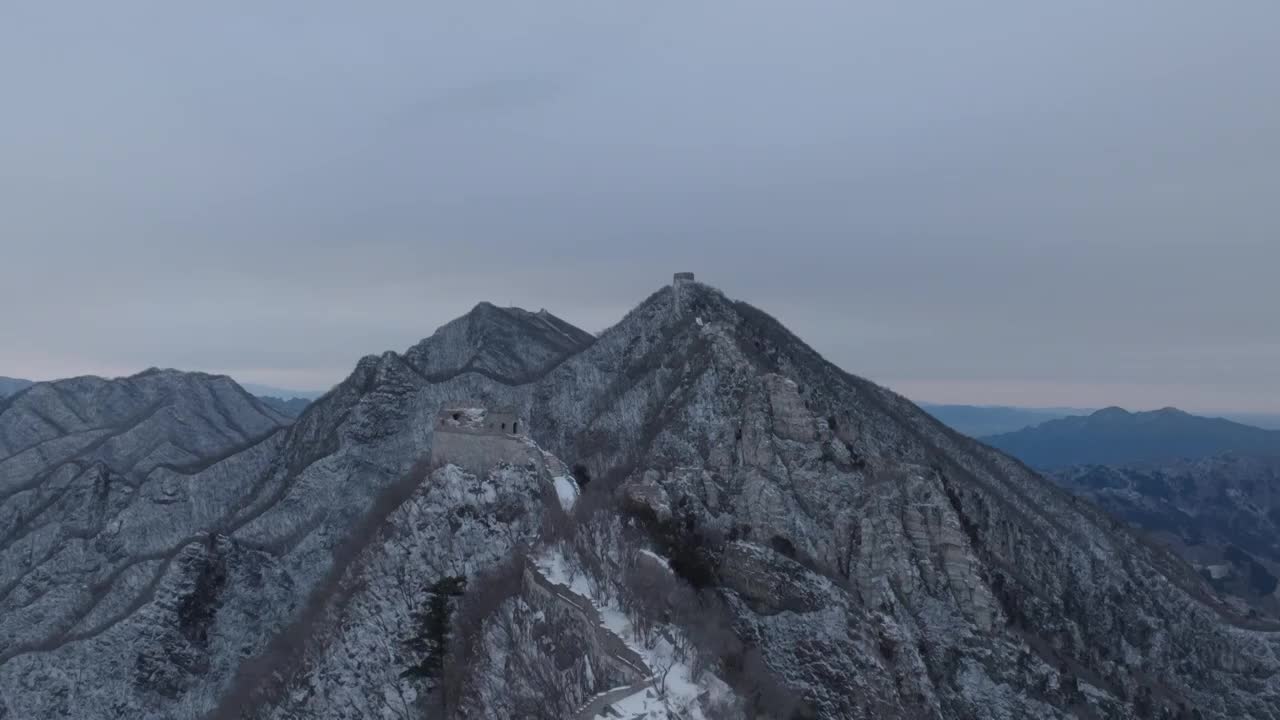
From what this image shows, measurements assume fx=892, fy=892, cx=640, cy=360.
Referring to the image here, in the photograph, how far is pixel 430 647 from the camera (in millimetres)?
48188

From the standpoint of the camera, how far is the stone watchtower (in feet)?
312

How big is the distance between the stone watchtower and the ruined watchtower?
1561 inches

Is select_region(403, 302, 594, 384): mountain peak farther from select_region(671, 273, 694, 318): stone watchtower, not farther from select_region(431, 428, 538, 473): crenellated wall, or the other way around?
select_region(431, 428, 538, 473): crenellated wall

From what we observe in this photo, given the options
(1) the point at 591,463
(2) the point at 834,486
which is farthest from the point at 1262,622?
(1) the point at 591,463

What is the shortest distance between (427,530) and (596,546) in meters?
11.7

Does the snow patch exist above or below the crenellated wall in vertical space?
below

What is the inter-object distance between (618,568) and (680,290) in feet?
175

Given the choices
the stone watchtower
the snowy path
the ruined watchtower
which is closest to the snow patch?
the ruined watchtower

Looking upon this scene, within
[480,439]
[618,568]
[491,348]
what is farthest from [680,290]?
[618,568]

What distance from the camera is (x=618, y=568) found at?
4706 centimetres

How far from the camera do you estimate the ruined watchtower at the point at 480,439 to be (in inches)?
2226

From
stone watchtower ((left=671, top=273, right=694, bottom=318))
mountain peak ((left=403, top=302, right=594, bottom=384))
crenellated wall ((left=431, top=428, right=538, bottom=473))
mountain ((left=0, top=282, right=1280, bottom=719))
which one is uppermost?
stone watchtower ((left=671, top=273, right=694, bottom=318))

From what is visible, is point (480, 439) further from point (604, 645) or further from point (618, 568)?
point (604, 645)

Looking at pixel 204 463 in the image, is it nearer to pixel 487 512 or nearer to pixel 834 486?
pixel 487 512
